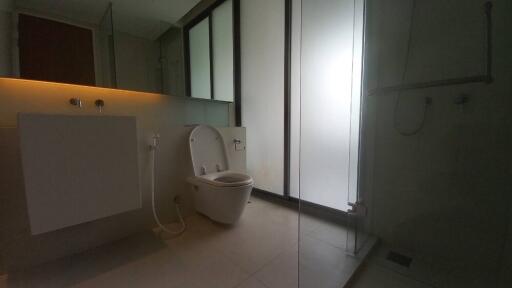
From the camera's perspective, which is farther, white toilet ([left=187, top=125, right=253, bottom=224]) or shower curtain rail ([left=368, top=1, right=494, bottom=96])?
white toilet ([left=187, top=125, right=253, bottom=224])

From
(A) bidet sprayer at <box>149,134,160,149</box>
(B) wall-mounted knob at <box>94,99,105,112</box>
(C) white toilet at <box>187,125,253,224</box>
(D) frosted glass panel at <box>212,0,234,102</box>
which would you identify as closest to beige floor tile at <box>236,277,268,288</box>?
(C) white toilet at <box>187,125,253,224</box>

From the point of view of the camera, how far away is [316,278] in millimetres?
1050

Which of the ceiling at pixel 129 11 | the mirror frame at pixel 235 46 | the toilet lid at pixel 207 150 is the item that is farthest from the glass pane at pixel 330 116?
the ceiling at pixel 129 11

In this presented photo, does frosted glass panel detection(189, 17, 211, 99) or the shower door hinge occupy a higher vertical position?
frosted glass panel detection(189, 17, 211, 99)

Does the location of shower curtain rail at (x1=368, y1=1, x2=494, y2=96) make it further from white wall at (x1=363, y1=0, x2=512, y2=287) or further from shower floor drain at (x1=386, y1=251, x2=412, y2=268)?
shower floor drain at (x1=386, y1=251, x2=412, y2=268)

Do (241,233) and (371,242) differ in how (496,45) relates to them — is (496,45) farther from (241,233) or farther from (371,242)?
(241,233)

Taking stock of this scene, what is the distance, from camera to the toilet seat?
143 cm

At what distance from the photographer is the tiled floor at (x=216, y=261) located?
1.04 metres

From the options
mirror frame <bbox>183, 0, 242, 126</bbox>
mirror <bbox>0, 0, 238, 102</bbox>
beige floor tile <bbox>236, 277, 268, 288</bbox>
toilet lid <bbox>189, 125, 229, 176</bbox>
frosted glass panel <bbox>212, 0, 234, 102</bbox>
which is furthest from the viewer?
frosted glass panel <bbox>212, 0, 234, 102</bbox>

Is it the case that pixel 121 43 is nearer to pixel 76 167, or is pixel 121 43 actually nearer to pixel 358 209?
pixel 76 167

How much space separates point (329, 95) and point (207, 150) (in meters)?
1.09

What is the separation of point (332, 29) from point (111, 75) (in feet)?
5.18

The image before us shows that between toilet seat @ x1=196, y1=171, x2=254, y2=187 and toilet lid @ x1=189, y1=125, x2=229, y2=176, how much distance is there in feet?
0.48

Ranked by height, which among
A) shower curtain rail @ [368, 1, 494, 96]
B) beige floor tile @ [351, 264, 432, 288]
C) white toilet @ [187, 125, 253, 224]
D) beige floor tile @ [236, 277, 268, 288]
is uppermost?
shower curtain rail @ [368, 1, 494, 96]
